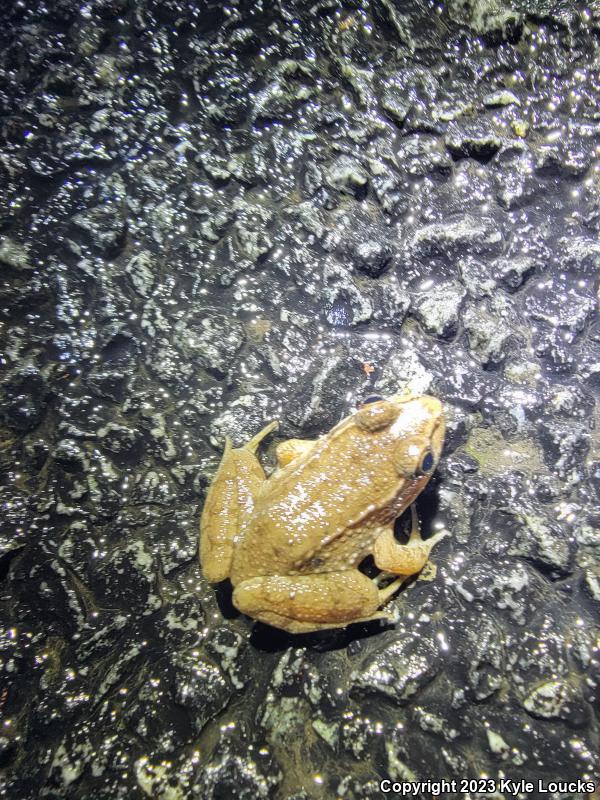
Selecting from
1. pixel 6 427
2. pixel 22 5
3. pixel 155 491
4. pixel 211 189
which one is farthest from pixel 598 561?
pixel 22 5

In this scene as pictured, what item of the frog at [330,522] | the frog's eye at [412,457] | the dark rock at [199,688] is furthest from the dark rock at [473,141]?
the dark rock at [199,688]

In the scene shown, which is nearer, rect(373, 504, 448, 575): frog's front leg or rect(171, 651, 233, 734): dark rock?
rect(171, 651, 233, 734): dark rock

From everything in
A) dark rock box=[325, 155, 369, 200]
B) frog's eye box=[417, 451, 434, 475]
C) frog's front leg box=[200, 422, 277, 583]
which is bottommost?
frog's front leg box=[200, 422, 277, 583]

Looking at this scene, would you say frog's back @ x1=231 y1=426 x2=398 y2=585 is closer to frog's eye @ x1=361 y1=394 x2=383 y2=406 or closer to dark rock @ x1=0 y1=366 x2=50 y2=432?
frog's eye @ x1=361 y1=394 x2=383 y2=406

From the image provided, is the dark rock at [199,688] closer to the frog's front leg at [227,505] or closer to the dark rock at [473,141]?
the frog's front leg at [227,505]

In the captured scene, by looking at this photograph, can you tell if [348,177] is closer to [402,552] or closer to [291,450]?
[291,450]

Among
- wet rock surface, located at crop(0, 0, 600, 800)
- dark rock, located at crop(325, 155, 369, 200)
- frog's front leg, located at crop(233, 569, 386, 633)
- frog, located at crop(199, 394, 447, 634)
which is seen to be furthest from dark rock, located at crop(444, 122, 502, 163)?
frog's front leg, located at crop(233, 569, 386, 633)

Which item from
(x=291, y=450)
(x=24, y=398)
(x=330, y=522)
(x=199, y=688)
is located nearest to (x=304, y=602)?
(x=330, y=522)
